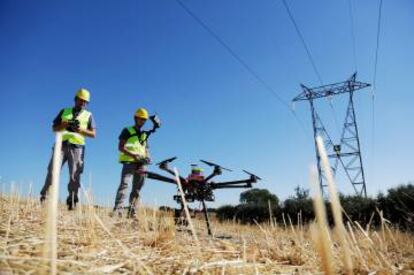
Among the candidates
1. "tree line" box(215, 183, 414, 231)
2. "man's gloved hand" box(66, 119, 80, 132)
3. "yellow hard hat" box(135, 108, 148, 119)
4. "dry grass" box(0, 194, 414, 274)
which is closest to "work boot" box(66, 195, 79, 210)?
"man's gloved hand" box(66, 119, 80, 132)

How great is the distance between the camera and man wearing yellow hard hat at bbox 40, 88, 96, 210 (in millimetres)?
5824

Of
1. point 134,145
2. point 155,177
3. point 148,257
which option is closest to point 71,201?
point 134,145

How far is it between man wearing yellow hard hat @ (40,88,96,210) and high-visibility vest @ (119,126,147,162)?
682mm

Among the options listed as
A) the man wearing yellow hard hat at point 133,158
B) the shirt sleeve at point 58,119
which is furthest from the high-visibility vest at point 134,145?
the shirt sleeve at point 58,119

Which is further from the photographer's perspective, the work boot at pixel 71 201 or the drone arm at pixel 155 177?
the work boot at pixel 71 201

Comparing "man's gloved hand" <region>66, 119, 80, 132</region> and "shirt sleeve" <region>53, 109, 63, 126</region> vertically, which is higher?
"shirt sleeve" <region>53, 109, 63, 126</region>

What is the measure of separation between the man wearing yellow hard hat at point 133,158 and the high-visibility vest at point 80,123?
73 cm

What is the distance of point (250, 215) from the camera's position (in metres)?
25.2

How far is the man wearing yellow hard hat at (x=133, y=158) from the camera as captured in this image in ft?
20.1

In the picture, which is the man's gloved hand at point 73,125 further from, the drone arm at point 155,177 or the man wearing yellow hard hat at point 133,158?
the drone arm at point 155,177

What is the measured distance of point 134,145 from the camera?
21.0 feet

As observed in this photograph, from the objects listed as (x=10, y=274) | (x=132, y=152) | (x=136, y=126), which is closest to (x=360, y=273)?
(x=10, y=274)

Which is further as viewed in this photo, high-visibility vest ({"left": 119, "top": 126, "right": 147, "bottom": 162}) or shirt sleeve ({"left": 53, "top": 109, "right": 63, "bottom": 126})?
high-visibility vest ({"left": 119, "top": 126, "right": 147, "bottom": 162})

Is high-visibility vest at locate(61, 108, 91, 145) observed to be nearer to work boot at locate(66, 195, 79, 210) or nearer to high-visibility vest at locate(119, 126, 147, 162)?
high-visibility vest at locate(119, 126, 147, 162)
